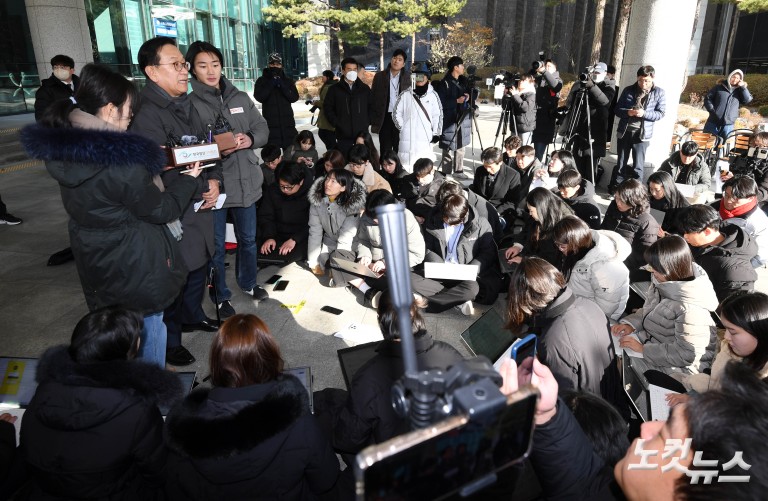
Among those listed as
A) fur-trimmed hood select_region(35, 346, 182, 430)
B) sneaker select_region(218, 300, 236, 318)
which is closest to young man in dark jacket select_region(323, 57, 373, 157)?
sneaker select_region(218, 300, 236, 318)

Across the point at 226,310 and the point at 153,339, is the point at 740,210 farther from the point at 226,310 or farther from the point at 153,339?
the point at 153,339

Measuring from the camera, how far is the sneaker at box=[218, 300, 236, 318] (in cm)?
394

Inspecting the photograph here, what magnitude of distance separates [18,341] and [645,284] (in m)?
4.71

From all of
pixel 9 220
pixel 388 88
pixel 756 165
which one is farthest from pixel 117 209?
pixel 756 165

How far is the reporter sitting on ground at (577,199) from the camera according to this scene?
472 centimetres

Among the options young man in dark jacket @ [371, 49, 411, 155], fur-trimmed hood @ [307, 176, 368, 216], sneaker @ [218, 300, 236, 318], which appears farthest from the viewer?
young man in dark jacket @ [371, 49, 411, 155]

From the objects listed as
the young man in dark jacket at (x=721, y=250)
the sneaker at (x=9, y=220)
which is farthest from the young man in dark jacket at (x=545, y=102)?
the sneaker at (x=9, y=220)

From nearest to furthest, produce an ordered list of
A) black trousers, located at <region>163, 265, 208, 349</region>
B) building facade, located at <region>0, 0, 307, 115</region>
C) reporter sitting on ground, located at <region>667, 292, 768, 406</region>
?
reporter sitting on ground, located at <region>667, 292, 768, 406</region>
black trousers, located at <region>163, 265, 208, 349</region>
building facade, located at <region>0, 0, 307, 115</region>

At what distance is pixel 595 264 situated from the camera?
3361 millimetres

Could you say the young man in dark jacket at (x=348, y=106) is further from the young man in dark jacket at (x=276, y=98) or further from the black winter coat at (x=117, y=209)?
the black winter coat at (x=117, y=209)

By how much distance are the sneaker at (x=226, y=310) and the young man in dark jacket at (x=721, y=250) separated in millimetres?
3394

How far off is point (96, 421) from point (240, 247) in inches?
100

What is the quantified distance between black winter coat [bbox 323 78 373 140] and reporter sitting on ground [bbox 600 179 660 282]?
4.01m

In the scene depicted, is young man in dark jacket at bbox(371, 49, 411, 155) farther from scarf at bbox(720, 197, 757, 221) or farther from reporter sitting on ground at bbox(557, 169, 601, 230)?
scarf at bbox(720, 197, 757, 221)
